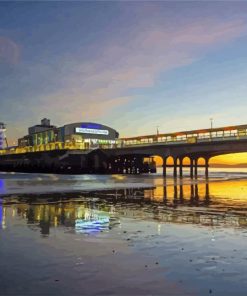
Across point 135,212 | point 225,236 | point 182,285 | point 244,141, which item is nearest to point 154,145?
point 244,141

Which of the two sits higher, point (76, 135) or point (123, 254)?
point (76, 135)

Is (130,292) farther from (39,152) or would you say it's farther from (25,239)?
(39,152)

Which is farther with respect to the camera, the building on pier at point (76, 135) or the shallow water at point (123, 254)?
the building on pier at point (76, 135)

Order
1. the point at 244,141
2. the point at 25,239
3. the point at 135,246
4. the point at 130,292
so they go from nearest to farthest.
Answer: the point at 130,292 < the point at 135,246 < the point at 25,239 < the point at 244,141

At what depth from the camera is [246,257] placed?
10.4 meters

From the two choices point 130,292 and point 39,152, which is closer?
point 130,292

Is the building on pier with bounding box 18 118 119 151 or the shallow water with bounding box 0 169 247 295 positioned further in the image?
the building on pier with bounding box 18 118 119 151

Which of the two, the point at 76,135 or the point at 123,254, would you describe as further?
the point at 76,135

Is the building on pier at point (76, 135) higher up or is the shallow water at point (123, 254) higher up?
the building on pier at point (76, 135)

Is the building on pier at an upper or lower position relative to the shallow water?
upper

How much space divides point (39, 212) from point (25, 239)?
759cm

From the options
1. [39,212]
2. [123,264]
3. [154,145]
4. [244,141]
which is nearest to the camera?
[123,264]

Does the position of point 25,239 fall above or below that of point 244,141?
below

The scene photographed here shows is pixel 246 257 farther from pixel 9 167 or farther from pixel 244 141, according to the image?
pixel 9 167
